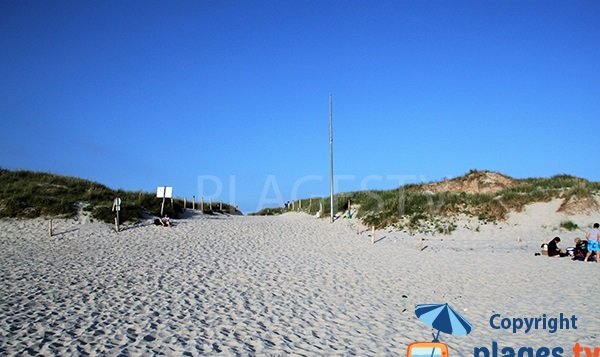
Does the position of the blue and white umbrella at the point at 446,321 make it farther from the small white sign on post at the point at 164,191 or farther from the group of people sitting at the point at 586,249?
the small white sign on post at the point at 164,191

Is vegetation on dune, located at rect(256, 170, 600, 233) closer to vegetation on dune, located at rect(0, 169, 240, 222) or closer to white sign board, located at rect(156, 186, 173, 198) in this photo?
white sign board, located at rect(156, 186, 173, 198)

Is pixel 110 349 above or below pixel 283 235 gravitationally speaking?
below

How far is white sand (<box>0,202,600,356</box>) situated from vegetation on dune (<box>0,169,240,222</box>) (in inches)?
124

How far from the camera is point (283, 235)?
24484mm

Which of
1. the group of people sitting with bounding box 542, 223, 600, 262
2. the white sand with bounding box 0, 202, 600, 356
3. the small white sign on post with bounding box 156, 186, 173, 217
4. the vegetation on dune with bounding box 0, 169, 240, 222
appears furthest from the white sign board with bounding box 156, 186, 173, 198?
Result: the group of people sitting with bounding box 542, 223, 600, 262

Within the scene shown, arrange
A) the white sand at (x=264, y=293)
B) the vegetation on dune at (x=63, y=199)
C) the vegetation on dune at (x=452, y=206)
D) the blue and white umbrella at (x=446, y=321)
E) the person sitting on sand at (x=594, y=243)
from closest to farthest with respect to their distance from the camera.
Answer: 1. the blue and white umbrella at (x=446, y=321)
2. the white sand at (x=264, y=293)
3. the person sitting on sand at (x=594, y=243)
4. the vegetation on dune at (x=63, y=199)
5. the vegetation on dune at (x=452, y=206)

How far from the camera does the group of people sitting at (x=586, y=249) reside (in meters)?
16.8

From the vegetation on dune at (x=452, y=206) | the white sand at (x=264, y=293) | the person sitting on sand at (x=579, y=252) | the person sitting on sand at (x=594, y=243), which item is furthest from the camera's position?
the vegetation on dune at (x=452, y=206)

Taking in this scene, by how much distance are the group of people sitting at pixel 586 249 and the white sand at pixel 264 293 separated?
782mm

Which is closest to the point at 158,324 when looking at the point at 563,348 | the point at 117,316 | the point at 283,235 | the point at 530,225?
the point at 117,316

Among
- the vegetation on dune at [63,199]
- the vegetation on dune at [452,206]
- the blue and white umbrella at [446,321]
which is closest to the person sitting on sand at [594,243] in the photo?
the vegetation on dune at [452,206]

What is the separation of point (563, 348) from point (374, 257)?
10168 mm

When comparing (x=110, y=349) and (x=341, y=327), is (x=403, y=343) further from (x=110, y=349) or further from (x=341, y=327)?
(x=110, y=349)

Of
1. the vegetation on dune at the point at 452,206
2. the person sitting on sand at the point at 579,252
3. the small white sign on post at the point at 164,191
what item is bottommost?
the person sitting on sand at the point at 579,252
